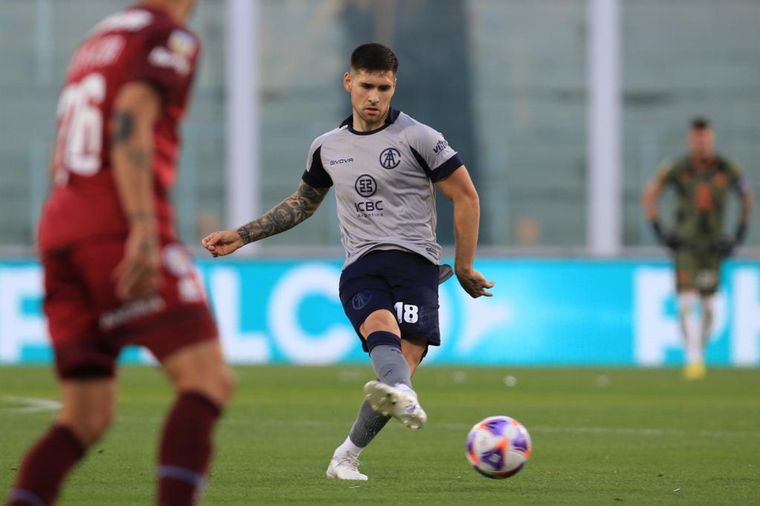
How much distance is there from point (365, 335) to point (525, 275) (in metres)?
11.7

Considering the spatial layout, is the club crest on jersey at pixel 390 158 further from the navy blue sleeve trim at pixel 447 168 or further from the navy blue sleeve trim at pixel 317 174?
the navy blue sleeve trim at pixel 317 174

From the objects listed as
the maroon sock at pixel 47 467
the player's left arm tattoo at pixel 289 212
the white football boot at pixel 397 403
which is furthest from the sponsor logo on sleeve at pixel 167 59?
the player's left arm tattoo at pixel 289 212

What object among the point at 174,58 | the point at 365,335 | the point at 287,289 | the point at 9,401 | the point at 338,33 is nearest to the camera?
the point at 174,58

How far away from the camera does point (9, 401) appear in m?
13.2

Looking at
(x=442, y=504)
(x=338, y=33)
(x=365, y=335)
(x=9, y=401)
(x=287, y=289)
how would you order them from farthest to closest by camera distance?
(x=338, y=33) → (x=287, y=289) → (x=9, y=401) → (x=365, y=335) → (x=442, y=504)

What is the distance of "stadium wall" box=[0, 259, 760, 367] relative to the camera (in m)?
18.8

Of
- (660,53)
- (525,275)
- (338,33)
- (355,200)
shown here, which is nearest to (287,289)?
(525,275)

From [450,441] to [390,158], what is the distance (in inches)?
105

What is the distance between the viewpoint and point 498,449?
7.52m

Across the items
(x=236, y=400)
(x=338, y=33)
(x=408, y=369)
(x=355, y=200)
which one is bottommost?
(x=236, y=400)

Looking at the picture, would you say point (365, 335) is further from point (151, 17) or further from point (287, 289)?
point (287, 289)

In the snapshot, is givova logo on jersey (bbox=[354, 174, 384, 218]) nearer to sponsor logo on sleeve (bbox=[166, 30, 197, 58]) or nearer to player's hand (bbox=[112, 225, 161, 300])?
sponsor logo on sleeve (bbox=[166, 30, 197, 58])

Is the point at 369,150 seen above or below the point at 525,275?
above

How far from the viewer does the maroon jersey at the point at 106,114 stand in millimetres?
5031
